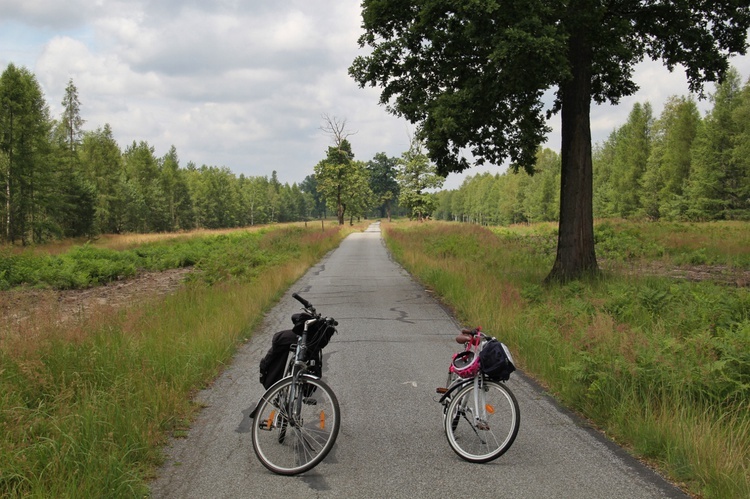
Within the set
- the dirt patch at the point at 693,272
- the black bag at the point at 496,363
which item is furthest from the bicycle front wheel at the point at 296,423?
the dirt patch at the point at 693,272

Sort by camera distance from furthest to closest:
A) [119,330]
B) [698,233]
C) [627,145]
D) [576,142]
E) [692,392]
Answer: [627,145] → [698,233] → [576,142] → [119,330] → [692,392]

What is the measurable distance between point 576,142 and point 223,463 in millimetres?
10530

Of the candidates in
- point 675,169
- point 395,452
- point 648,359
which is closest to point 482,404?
point 395,452

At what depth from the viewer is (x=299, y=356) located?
4.04 metres

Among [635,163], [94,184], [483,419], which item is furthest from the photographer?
[635,163]

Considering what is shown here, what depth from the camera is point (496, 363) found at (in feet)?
12.8

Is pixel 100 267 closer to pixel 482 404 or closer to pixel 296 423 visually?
pixel 296 423

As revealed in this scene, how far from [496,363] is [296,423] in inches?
67.9

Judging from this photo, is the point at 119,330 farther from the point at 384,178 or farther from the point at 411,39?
the point at 384,178

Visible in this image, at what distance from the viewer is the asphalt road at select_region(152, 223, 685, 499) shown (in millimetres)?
3496

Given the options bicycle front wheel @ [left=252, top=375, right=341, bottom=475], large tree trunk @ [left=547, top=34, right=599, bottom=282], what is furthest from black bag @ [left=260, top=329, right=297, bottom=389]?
large tree trunk @ [left=547, top=34, right=599, bottom=282]

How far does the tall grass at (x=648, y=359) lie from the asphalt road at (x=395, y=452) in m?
0.27

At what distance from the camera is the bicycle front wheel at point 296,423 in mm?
3848

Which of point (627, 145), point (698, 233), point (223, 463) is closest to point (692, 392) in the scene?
point (223, 463)
